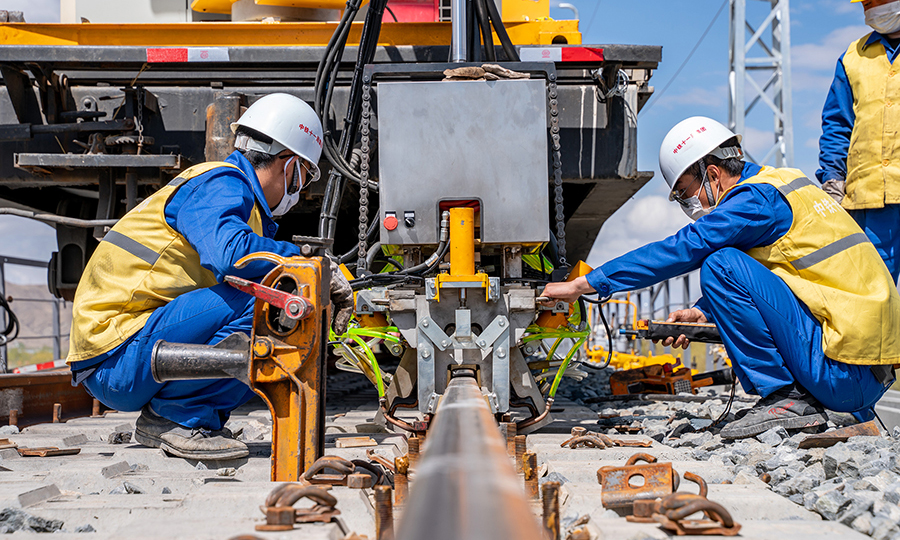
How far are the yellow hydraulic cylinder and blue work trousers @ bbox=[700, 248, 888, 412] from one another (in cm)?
102

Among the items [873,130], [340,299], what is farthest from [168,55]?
[873,130]

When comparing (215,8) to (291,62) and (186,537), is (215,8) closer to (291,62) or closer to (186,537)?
(291,62)

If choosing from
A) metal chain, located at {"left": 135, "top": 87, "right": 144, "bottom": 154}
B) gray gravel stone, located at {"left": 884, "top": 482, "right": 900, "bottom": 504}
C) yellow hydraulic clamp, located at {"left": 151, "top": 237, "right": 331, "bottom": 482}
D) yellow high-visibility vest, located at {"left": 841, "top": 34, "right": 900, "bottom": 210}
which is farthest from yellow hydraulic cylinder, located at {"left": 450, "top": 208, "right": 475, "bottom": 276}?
yellow high-visibility vest, located at {"left": 841, "top": 34, "right": 900, "bottom": 210}

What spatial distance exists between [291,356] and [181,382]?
0.77 meters

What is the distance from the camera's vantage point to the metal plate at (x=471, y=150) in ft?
11.0

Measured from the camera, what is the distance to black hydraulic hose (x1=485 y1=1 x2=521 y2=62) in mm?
3719

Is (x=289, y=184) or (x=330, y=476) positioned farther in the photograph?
(x=289, y=184)

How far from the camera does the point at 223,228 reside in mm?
2344

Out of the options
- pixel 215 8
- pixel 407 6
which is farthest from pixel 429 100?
pixel 215 8

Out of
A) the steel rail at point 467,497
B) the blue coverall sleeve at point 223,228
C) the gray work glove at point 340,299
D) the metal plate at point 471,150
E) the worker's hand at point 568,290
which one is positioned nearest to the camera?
the steel rail at point 467,497

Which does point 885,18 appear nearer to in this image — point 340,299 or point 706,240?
point 706,240

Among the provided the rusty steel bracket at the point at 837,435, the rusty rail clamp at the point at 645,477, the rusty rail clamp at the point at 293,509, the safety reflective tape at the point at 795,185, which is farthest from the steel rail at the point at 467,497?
the safety reflective tape at the point at 795,185

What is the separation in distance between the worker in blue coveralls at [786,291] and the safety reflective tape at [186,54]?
2368mm

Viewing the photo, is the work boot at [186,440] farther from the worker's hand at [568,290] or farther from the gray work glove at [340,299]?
the worker's hand at [568,290]
